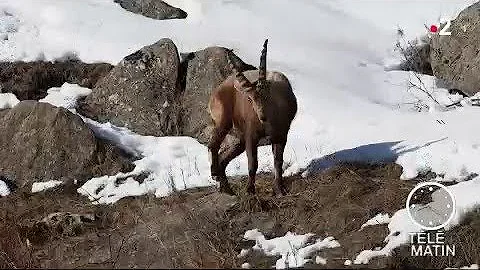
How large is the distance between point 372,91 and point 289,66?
159 centimetres

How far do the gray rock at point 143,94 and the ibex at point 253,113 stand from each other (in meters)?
3.55

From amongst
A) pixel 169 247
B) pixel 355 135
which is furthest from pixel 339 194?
pixel 355 135

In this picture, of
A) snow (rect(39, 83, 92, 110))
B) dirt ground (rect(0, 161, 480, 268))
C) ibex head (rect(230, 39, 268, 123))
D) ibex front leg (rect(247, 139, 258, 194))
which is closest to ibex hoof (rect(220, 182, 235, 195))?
dirt ground (rect(0, 161, 480, 268))

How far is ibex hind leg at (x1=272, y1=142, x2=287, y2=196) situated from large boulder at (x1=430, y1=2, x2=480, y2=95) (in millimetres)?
6082

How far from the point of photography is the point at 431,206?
6598 millimetres

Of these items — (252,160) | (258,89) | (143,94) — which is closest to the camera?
(258,89)

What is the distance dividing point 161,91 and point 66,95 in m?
1.73

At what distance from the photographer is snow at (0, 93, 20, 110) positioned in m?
11.7

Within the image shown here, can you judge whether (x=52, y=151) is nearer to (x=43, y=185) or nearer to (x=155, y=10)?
(x=43, y=185)

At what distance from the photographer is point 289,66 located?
13.3 meters

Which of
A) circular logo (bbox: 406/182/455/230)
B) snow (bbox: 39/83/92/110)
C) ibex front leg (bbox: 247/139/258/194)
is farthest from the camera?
snow (bbox: 39/83/92/110)

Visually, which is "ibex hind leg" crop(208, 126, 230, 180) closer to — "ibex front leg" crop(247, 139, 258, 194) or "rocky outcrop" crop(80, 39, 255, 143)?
"ibex front leg" crop(247, 139, 258, 194)

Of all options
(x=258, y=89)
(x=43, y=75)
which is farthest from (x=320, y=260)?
(x=43, y=75)

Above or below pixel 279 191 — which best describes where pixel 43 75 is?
above
